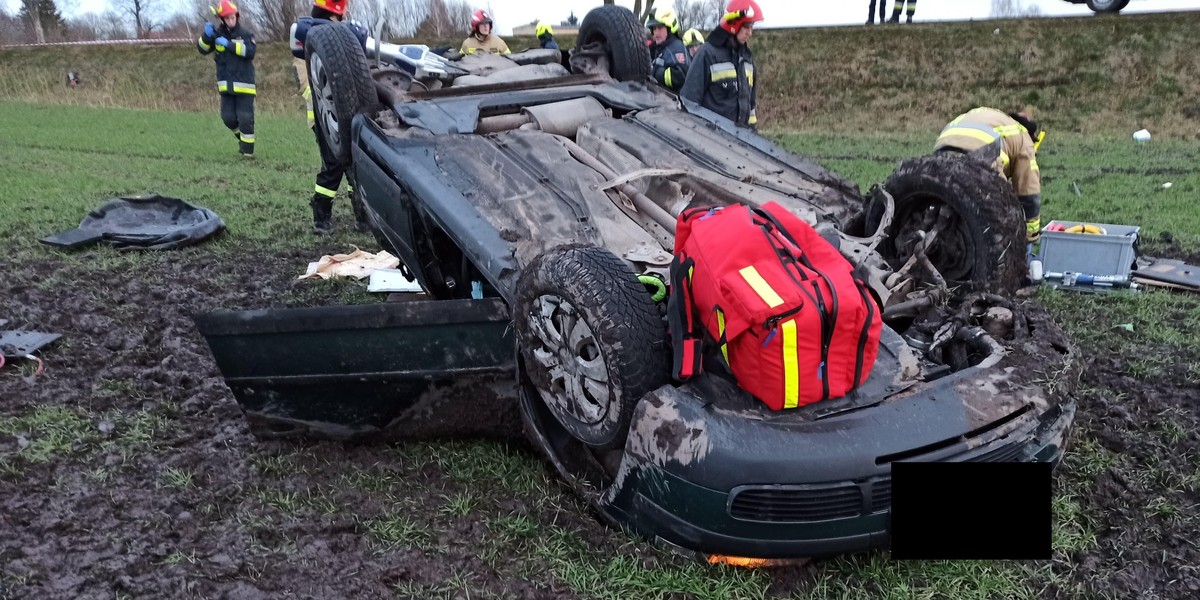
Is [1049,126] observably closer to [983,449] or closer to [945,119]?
[945,119]

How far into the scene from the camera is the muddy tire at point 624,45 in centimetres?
496

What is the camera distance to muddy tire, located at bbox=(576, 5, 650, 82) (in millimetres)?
4965

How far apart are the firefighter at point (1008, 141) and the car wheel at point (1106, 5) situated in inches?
595

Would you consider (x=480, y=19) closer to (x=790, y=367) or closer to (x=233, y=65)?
(x=233, y=65)

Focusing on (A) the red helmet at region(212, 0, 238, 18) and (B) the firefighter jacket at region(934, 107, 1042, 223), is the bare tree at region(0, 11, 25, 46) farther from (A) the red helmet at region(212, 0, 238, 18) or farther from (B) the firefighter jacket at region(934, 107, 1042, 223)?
(B) the firefighter jacket at region(934, 107, 1042, 223)

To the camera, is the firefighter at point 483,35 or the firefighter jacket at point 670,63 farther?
the firefighter at point 483,35

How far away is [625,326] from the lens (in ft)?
7.90

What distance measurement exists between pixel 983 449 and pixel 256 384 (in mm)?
2308

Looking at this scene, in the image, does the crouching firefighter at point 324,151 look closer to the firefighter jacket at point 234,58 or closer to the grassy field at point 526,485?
the grassy field at point 526,485

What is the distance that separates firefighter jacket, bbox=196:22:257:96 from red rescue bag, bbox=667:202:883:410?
29.4 ft

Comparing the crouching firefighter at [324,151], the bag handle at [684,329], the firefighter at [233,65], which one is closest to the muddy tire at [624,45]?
the crouching firefighter at [324,151]

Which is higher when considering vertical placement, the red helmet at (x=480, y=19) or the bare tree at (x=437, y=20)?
A: the bare tree at (x=437, y=20)

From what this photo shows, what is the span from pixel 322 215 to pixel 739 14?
131 inches

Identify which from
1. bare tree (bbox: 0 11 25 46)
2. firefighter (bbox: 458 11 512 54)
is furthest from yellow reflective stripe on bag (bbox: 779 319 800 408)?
bare tree (bbox: 0 11 25 46)
